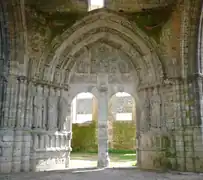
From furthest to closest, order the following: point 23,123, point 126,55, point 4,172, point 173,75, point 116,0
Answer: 1. point 126,55
2. point 116,0
3. point 173,75
4. point 23,123
5. point 4,172

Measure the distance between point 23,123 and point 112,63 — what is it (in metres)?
4.05

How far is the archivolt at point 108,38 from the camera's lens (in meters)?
8.18

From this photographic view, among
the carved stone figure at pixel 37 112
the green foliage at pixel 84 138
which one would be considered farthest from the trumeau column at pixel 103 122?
the green foliage at pixel 84 138

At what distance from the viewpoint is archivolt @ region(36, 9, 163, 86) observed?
818 centimetres

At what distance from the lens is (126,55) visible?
9227 millimetres

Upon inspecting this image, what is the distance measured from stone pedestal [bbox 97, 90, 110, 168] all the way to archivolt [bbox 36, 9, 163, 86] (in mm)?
1707

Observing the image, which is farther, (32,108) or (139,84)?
(139,84)

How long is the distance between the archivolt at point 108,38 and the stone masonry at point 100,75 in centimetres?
3

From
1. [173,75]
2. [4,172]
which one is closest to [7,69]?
[4,172]

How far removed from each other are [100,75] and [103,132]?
2.17 meters

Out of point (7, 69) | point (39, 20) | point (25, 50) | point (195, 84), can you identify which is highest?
point (39, 20)

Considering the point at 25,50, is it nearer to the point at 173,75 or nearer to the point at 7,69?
the point at 7,69

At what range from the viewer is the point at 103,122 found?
8.70 metres

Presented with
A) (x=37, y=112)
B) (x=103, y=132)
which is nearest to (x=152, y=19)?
(x=103, y=132)
